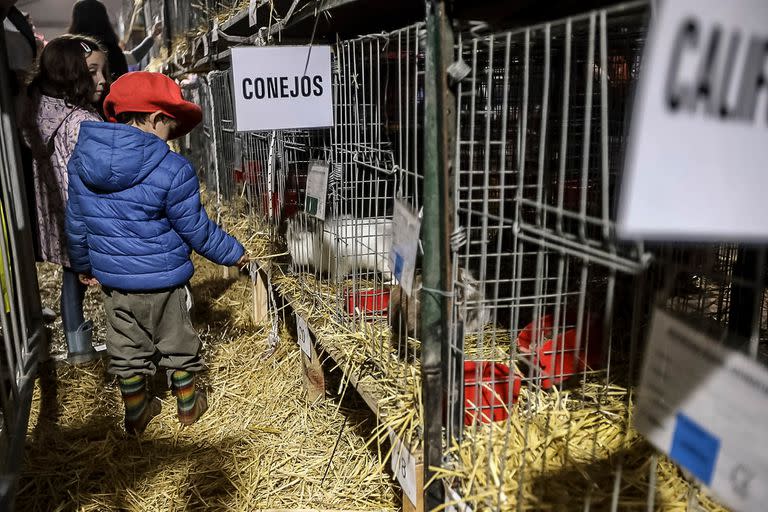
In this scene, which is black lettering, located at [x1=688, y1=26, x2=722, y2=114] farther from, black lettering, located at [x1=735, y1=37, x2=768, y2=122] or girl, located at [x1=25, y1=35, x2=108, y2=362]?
girl, located at [x1=25, y1=35, x2=108, y2=362]

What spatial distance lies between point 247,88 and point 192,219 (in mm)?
667

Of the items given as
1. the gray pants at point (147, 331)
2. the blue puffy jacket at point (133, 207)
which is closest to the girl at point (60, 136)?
the blue puffy jacket at point (133, 207)

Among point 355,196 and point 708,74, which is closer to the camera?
point 708,74

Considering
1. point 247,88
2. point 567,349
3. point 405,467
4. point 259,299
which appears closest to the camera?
point 405,467

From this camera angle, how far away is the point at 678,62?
0.72m

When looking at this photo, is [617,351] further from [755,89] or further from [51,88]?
[51,88]

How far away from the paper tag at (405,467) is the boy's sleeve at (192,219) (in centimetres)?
143

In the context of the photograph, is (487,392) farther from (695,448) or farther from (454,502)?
(695,448)

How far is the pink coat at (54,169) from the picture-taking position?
342cm

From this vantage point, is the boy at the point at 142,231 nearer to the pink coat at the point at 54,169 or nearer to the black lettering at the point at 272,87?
the black lettering at the point at 272,87

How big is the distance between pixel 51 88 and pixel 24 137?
0.31 m

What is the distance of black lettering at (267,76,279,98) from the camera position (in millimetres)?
2514

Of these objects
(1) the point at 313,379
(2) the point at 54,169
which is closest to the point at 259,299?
(1) the point at 313,379

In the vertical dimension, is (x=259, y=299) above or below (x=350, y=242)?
below
